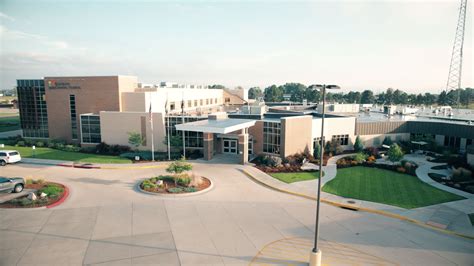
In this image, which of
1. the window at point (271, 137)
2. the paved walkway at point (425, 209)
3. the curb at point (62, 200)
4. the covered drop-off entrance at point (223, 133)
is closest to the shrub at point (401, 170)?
the paved walkway at point (425, 209)

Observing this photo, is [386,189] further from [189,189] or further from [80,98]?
[80,98]

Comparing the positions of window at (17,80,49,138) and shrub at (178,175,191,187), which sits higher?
window at (17,80,49,138)

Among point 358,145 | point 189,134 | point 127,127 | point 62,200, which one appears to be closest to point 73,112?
point 127,127

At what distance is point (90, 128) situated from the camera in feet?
136

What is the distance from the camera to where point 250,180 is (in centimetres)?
2717

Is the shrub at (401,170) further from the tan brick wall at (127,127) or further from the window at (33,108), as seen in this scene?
the window at (33,108)

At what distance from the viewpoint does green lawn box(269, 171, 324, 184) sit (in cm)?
2731

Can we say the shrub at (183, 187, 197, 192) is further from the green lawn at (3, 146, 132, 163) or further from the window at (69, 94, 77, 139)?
the window at (69, 94, 77, 139)

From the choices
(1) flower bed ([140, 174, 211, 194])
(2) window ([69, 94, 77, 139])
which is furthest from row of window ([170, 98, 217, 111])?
(1) flower bed ([140, 174, 211, 194])

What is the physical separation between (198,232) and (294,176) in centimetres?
1413

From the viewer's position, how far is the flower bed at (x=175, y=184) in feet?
76.7

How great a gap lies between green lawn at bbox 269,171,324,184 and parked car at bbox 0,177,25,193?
Answer: 70.2 feet

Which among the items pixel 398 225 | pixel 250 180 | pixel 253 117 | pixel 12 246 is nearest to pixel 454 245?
pixel 398 225

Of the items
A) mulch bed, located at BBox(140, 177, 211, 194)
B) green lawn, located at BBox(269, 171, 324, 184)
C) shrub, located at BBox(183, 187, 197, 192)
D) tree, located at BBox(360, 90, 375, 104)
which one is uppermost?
tree, located at BBox(360, 90, 375, 104)
